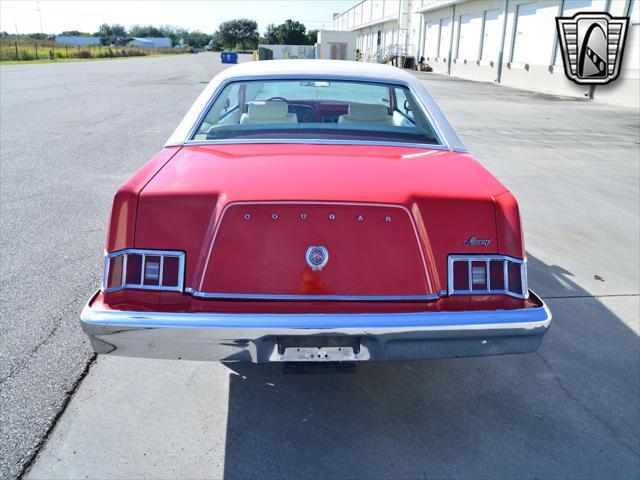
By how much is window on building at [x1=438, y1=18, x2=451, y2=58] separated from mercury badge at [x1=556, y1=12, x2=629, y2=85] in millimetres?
15790

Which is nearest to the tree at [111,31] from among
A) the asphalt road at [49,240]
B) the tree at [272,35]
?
the tree at [272,35]

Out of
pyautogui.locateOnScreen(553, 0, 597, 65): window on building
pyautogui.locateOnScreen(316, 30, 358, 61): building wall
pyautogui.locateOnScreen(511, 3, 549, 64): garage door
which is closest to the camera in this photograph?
pyautogui.locateOnScreen(553, 0, 597, 65): window on building

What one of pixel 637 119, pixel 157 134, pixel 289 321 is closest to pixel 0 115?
pixel 157 134

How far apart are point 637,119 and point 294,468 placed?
17.0 meters

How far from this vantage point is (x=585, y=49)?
21.3 metres

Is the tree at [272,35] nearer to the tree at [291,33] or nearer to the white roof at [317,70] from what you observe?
the tree at [291,33]

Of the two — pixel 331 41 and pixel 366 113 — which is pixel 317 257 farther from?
pixel 331 41

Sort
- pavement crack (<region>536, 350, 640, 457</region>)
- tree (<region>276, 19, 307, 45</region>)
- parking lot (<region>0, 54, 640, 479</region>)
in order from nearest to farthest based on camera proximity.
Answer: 1. parking lot (<region>0, 54, 640, 479</region>)
2. pavement crack (<region>536, 350, 640, 457</region>)
3. tree (<region>276, 19, 307, 45</region>)

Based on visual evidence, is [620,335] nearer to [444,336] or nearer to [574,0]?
[444,336]

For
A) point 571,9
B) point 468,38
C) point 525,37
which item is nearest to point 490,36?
point 468,38

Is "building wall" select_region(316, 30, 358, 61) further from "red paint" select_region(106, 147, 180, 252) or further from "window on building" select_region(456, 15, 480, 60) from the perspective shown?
"red paint" select_region(106, 147, 180, 252)

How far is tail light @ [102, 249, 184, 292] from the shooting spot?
90.0 inches

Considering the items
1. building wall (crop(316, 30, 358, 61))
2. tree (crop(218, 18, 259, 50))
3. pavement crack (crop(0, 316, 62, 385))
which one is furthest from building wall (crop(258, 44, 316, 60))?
tree (crop(218, 18, 259, 50))

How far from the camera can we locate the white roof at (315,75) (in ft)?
10.8
